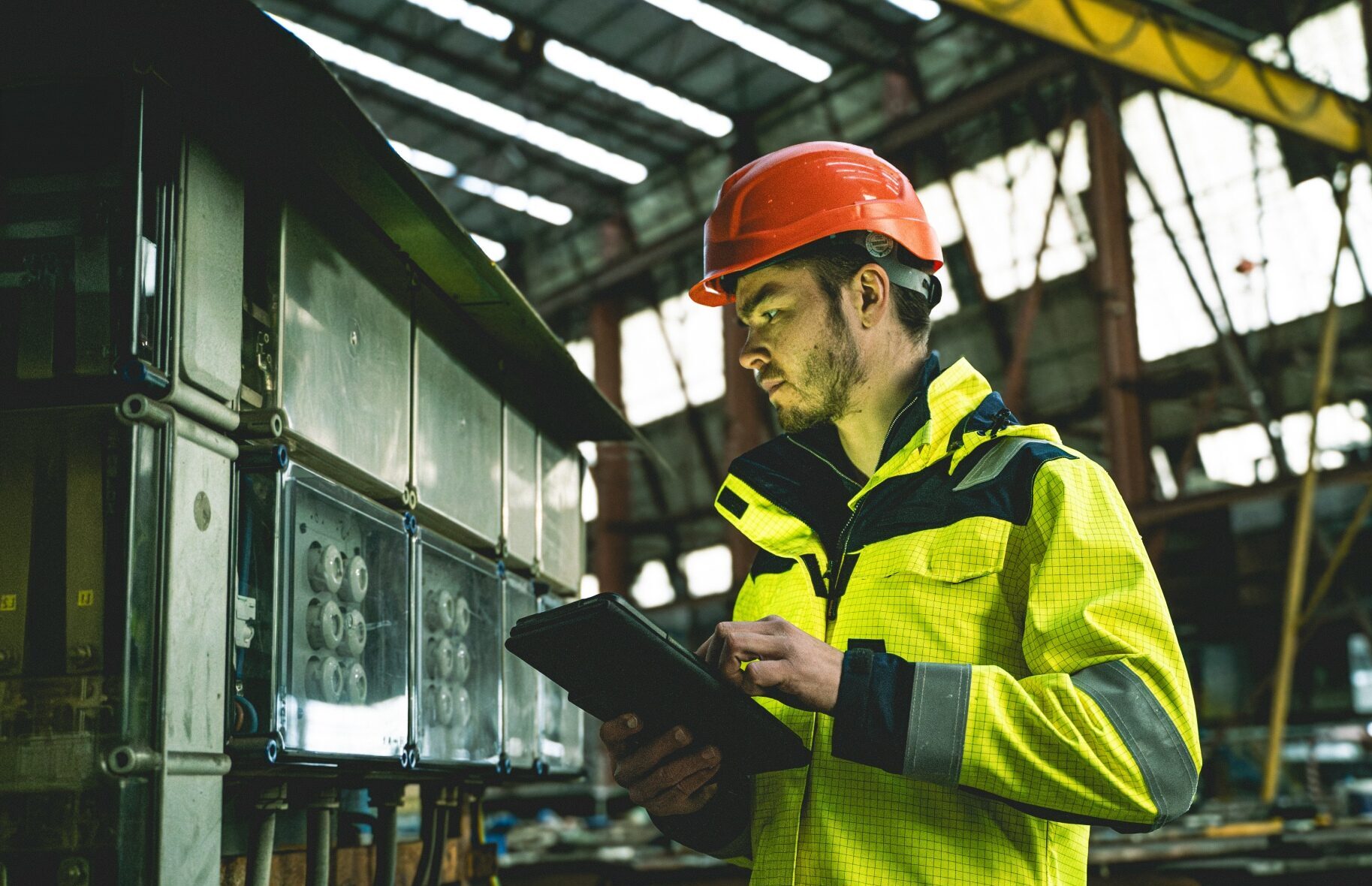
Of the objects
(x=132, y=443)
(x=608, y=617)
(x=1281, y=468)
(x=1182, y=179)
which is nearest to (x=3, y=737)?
(x=132, y=443)

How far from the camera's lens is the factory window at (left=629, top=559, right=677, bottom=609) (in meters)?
19.2

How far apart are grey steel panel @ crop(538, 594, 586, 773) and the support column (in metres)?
11.6

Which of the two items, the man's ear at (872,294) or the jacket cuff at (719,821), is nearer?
A: the jacket cuff at (719,821)

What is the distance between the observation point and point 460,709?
2.87 m

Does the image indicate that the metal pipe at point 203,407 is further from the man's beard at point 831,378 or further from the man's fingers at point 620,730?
the man's beard at point 831,378

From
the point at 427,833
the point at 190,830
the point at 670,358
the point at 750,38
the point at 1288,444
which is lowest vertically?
the point at 427,833

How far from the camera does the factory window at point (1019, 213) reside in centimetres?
1394

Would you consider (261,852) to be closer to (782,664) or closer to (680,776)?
(680,776)

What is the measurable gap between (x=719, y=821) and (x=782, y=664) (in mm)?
508

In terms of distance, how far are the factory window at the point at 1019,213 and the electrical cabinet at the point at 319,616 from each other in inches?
479

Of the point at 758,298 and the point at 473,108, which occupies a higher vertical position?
the point at 473,108

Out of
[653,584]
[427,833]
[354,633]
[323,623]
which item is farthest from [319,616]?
[653,584]

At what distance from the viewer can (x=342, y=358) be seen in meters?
2.29

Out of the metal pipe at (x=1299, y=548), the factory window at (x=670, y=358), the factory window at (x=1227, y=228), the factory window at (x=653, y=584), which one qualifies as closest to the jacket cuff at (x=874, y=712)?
the metal pipe at (x=1299, y=548)
